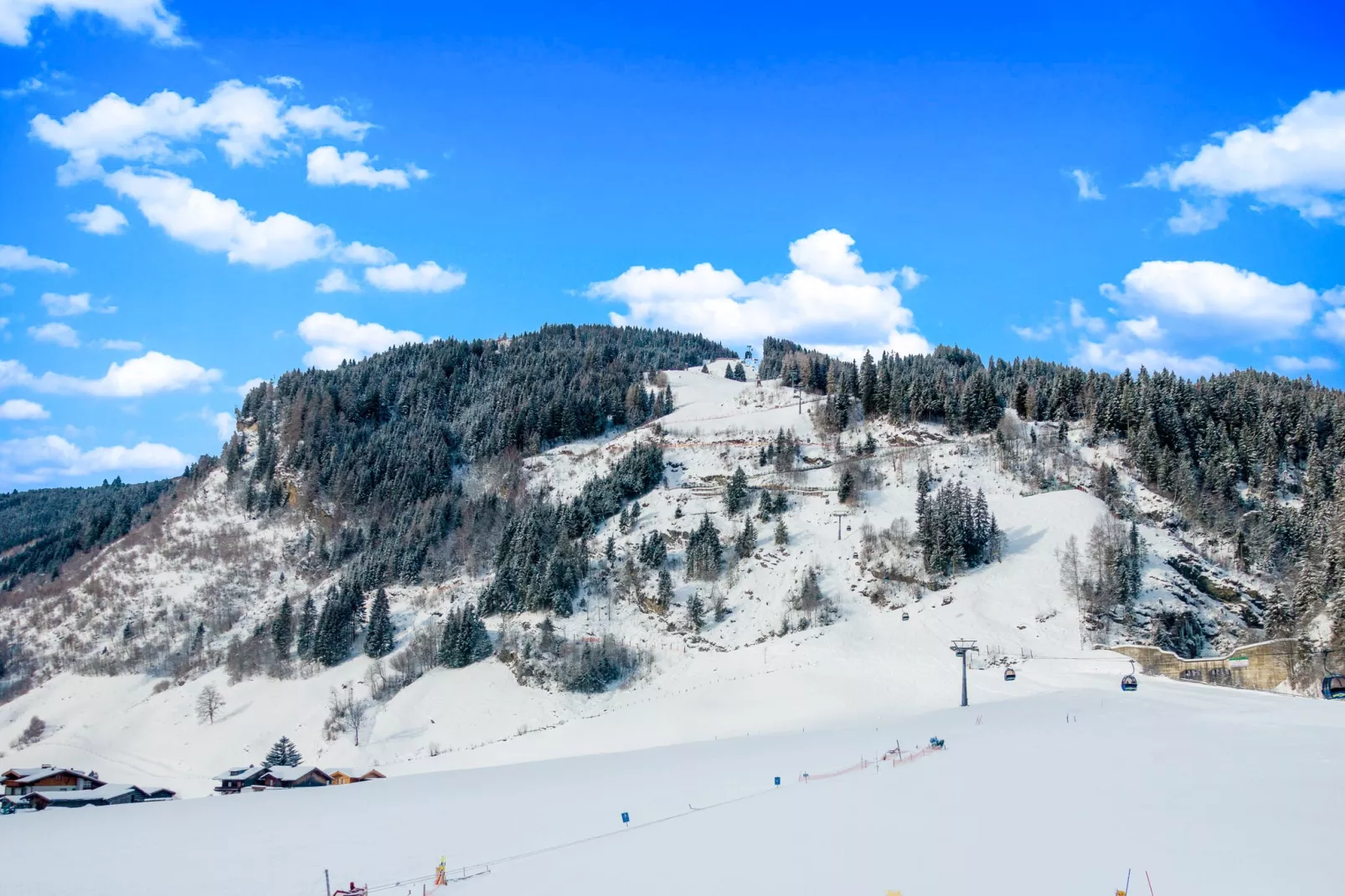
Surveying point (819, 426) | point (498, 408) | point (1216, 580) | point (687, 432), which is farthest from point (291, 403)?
point (1216, 580)

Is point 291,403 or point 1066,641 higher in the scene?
point 291,403

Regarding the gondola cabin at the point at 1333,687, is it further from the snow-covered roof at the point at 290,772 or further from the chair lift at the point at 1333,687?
the snow-covered roof at the point at 290,772

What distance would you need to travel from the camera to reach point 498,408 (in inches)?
4124

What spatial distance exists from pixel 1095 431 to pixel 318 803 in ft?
217

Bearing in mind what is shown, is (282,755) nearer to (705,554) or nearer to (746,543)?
(705,554)

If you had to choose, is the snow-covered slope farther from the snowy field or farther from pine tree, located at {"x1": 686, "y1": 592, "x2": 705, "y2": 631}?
the snowy field

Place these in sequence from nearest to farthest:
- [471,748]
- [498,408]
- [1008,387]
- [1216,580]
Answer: [471,748], [1216,580], [1008,387], [498,408]

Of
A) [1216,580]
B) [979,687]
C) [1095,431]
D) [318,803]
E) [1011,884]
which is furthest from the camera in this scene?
[1095,431]

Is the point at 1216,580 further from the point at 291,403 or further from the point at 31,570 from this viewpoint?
the point at 31,570

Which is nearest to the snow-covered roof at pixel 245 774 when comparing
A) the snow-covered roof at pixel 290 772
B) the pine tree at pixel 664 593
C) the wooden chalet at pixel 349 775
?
the snow-covered roof at pixel 290 772

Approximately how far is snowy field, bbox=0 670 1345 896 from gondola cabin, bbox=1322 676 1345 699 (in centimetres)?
378

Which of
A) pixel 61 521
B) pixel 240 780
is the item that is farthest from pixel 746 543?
pixel 61 521

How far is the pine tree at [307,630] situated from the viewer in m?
63.2

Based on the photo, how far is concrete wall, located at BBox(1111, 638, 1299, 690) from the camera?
37.3m
